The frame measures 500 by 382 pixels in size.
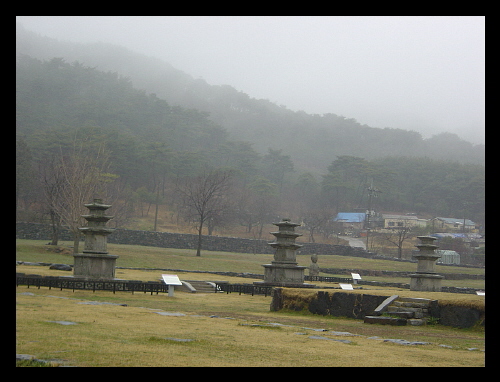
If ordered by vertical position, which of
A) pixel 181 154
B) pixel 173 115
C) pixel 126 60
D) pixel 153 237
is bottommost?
pixel 153 237

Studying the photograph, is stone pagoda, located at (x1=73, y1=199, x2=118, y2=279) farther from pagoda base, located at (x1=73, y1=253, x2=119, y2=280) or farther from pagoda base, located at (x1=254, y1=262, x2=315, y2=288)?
pagoda base, located at (x1=254, y1=262, x2=315, y2=288)

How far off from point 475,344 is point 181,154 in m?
77.7

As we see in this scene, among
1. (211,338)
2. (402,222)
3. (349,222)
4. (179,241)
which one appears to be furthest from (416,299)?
(349,222)

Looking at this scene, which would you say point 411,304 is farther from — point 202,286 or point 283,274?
point 202,286

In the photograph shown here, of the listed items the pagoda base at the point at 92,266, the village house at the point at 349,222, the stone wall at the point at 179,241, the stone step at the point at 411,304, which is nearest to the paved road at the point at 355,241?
the village house at the point at 349,222

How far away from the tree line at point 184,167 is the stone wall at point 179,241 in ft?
13.5

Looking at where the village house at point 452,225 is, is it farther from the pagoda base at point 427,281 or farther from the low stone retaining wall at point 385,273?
the pagoda base at point 427,281

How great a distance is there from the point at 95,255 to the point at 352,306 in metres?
11.7

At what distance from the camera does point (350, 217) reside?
9081cm

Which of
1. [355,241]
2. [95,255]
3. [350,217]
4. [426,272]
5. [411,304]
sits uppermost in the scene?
[350,217]
